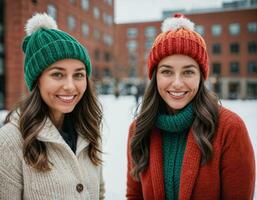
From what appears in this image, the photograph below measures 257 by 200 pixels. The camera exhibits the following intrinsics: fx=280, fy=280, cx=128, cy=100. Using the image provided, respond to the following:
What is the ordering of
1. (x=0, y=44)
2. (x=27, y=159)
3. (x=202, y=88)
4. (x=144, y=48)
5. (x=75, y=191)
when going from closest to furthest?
1. (x=27, y=159)
2. (x=75, y=191)
3. (x=202, y=88)
4. (x=0, y=44)
5. (x=144, y=48)

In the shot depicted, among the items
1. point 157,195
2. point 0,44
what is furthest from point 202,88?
point 0,44

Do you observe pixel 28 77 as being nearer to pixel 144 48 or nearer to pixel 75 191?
pixel 75 191

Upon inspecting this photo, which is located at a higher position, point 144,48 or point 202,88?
point 144,48

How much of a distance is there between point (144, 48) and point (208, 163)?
50.3 meters

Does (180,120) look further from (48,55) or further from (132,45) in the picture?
(132,45)

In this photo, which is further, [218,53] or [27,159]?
[218,53]

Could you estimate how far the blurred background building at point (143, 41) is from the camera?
34812 mm

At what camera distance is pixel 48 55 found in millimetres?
2203

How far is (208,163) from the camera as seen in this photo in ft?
6.99

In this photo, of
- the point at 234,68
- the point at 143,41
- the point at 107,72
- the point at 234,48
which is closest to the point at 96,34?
the point at 107,72

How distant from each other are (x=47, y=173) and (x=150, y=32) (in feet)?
163

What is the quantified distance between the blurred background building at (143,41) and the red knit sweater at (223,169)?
25692 mm

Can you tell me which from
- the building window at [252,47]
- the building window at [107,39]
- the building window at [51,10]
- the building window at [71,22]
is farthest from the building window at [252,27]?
the building window at [51,10]

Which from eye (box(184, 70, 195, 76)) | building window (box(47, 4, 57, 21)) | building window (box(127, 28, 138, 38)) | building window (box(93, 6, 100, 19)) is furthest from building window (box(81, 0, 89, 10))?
eye (box(184, 70, 195, 76))
